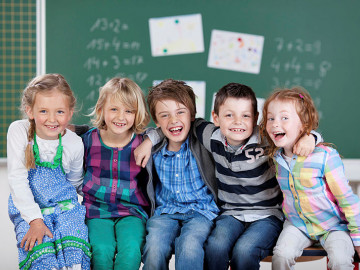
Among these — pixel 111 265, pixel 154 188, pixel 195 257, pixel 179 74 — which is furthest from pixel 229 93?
pixel 179 74

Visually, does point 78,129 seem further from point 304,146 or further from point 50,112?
point 304,146

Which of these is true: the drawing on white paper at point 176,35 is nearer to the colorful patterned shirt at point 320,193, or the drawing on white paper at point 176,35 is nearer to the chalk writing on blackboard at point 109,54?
the chalk writing on blackboard at point 109,54

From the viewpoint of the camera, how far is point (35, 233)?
169cm

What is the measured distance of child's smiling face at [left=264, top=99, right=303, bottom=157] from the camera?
1.75 m

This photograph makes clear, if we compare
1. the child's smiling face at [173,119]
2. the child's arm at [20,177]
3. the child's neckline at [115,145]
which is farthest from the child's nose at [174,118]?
the child's arm at [20,177]

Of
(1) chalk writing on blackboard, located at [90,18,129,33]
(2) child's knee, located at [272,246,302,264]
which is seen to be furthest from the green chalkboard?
(2) child's knee, located at [272,246,302,264]

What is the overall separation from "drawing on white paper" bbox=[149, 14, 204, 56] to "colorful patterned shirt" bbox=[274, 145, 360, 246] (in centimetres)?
144

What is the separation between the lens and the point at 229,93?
1889mm

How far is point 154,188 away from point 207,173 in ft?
0.89

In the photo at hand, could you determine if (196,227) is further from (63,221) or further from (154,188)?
(63,221)

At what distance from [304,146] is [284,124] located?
0.39 feet

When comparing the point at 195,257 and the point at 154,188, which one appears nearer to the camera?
the point at 195,257

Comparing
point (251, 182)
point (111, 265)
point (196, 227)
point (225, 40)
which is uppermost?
point (225, 40)

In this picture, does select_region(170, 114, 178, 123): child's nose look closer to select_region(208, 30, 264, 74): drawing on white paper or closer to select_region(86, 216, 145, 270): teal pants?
select_region(86, 216, 145, 270): teal pants
